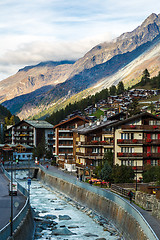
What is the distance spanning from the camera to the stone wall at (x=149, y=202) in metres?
41.1

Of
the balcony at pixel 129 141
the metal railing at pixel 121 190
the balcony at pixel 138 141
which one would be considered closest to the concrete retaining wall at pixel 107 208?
the metal railing at pixel 121 190

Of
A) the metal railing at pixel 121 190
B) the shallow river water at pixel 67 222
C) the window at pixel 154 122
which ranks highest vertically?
the window at pixel 154 122

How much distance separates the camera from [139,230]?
124 ft

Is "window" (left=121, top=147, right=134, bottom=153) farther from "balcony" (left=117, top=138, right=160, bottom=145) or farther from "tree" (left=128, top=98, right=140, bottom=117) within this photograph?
"tree" (left=128, top=98, right=140, bottom=117)

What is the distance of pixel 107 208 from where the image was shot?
5597 cm

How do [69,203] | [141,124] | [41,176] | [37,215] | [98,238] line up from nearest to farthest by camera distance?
1. [98,238]
2. [37,215]
3. [69,203]
4. [141,124]
5. [41,176]

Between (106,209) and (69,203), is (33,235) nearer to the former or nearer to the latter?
(106,209)

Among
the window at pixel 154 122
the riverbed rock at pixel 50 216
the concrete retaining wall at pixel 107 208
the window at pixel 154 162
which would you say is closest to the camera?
the concrete retaining wall at pixel 107 208

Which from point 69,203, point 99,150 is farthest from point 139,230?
point 99,150

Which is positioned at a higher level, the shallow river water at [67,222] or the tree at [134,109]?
the tree at [134,109]

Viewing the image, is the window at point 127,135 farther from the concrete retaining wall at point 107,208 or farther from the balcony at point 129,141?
the concrete retaining wall at point 107,208

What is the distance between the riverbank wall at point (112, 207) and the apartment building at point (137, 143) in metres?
10.5

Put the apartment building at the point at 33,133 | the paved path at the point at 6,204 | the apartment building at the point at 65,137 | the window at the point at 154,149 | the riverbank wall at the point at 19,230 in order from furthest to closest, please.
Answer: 1. the apartment building at the point at 33,133
2. the apartment building at the point at 65,137
3. the window at the point at 154,149
4. the paved path at the point at 6,204
5. the riverbank wall at the point at 19,230

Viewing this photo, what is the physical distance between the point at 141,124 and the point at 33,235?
38674 mm
